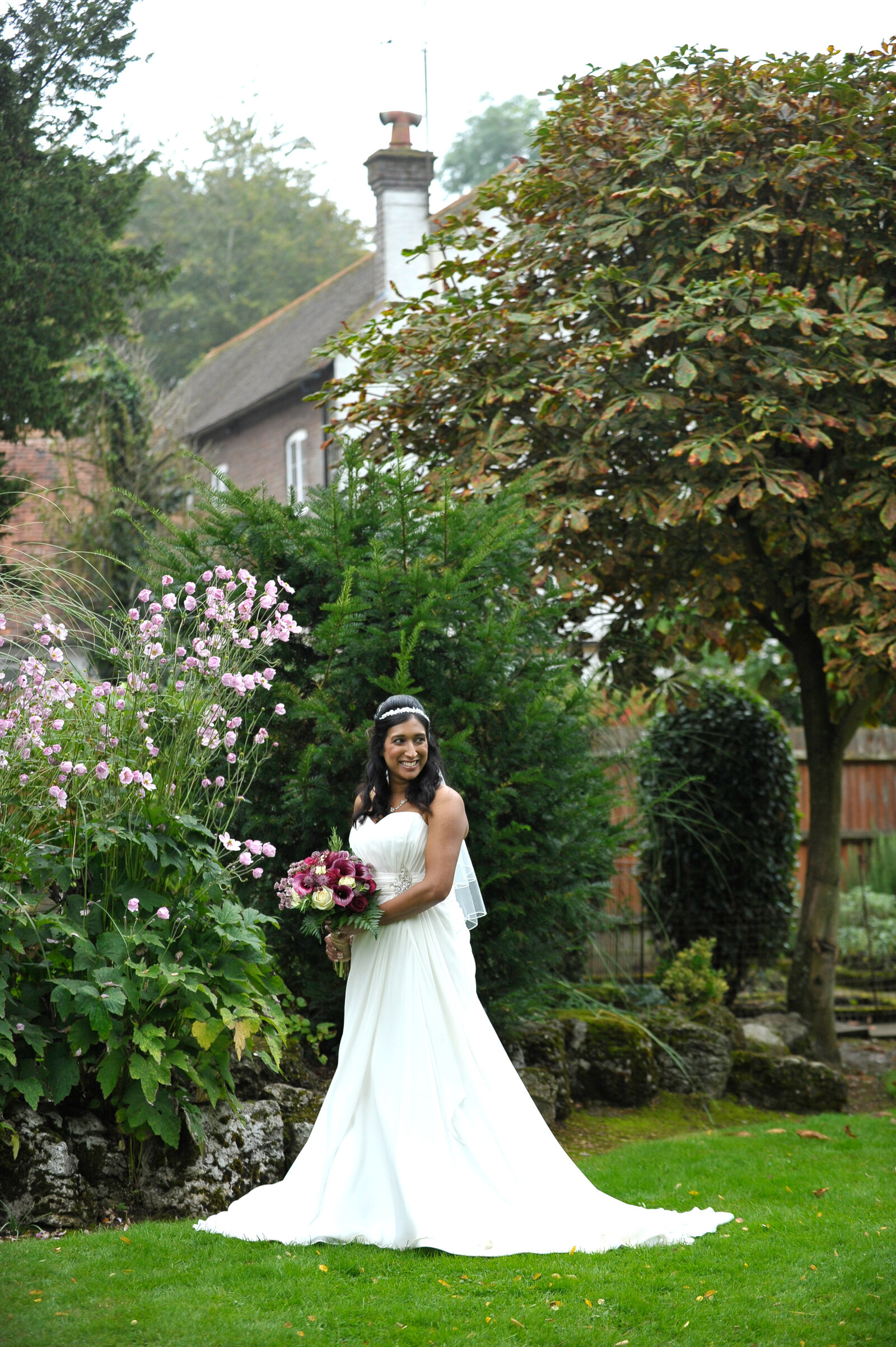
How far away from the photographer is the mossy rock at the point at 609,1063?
7.76 meters

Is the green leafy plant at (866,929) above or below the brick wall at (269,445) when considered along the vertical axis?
below

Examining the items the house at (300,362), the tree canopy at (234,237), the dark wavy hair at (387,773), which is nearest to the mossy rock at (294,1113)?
the dark wavy hair at (387,773)

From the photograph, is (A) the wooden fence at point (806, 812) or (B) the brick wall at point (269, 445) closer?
(A) the wooden fence at point (806, 812)

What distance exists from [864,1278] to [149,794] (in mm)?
3191

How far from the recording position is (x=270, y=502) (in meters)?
6.56

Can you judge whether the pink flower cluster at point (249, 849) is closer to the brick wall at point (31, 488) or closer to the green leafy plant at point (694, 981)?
the brick wall at point (31, 488)

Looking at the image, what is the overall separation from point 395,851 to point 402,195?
41.2 feet

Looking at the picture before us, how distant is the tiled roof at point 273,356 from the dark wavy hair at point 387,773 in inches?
540

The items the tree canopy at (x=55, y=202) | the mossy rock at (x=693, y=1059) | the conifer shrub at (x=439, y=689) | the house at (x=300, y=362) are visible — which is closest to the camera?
the conifer shrub at (x=439, y=689)

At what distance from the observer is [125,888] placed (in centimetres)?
488

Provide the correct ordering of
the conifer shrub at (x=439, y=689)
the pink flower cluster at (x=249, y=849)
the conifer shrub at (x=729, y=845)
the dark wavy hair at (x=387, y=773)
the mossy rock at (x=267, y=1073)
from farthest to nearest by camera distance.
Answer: the conifer shrub at (x=729, y=845) → the conifer shrub at (x=439, y=689) → the mossy rock at (x=267, y=1073) → the dark wavy hair at (x=387, y=773) → the pink flower cluster at (x=249, y=849)

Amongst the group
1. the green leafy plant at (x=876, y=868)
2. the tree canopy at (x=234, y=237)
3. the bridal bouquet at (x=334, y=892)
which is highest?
the tree canopy at (x=234, y=237)

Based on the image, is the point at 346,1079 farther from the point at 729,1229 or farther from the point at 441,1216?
the point at 729,1229

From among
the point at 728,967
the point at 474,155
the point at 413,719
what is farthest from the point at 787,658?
the point at 474,155
